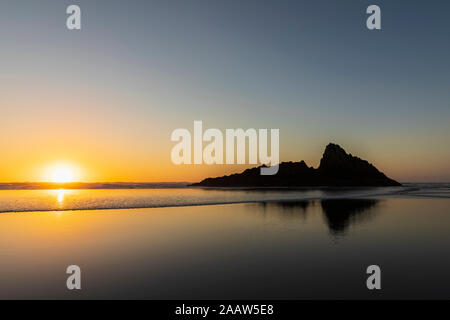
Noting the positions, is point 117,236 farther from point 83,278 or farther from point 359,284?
point 359,284

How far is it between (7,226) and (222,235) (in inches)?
662

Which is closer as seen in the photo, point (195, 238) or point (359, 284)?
point (359, 284)

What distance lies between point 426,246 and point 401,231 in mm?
4249

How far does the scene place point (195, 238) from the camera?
709 inches

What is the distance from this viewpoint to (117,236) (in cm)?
1881

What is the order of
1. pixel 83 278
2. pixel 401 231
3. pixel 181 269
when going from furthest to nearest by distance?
pixel 401 231 → pixel 181 269 → pixel 83 278

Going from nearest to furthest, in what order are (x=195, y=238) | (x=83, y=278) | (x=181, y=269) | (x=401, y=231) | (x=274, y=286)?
(x=274, y=286) < (x=83, y=278) < (x=181, y=269) < (x=195, y=238) < (x=401, y=231)

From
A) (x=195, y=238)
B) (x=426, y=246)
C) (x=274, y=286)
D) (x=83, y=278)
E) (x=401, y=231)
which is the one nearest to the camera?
(x=274, y=286)
